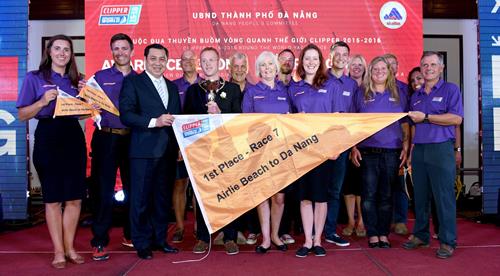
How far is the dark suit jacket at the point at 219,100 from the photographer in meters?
3.55

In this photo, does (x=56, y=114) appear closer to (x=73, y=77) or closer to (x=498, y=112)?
(x=73, y=77)

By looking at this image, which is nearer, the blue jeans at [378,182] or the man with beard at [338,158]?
the blue jeans at [378,182]

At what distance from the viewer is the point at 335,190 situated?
13.2ft

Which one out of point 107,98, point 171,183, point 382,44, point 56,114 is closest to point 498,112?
point 382,44

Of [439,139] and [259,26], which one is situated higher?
[259,26]

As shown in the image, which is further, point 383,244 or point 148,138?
point 383,244

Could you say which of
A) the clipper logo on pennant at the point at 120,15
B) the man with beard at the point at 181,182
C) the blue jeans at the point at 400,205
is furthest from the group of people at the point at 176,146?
the clipper logo on pennant at the point at 120,15

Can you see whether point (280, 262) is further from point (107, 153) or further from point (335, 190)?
point (107, 153)

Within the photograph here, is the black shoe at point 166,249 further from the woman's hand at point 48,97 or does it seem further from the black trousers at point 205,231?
the woman's hand at point 48,97

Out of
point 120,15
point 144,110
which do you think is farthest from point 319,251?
point 120,15

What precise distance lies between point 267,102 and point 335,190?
1.07m

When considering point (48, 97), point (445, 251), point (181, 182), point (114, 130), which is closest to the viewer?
point (48, 97)

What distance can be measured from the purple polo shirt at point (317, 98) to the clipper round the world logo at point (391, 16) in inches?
104

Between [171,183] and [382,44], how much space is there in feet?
11.5
